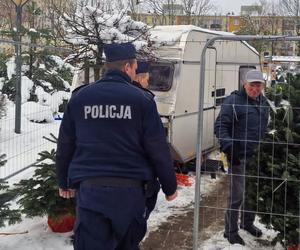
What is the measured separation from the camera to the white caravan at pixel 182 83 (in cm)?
909

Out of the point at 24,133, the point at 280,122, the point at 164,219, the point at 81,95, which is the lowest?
the point at 164,219

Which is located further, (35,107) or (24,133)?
(35,107)

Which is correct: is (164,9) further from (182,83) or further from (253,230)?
(253,230)

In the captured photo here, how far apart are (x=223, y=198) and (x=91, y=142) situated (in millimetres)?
5132

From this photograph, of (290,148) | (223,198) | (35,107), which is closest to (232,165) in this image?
(290,148)

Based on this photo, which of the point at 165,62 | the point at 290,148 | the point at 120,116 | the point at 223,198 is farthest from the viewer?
the point at 165,62

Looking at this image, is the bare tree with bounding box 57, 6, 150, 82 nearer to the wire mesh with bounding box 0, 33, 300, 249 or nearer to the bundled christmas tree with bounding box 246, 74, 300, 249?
the wire mesh with bounding box 0, 33, 300, 249

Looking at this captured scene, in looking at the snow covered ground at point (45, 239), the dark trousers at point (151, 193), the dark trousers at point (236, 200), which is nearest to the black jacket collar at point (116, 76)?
the dark trousers at point (151, 193)

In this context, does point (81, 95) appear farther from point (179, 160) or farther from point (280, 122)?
point (179, 160)

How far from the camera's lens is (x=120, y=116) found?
11.9 feet

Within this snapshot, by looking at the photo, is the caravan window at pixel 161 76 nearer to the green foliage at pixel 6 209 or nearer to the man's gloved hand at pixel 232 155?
the man's gloved hand at pixel 232 155

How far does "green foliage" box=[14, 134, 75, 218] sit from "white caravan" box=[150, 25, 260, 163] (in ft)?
10.7

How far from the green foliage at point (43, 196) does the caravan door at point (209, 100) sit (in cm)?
444

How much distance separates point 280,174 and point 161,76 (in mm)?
4282
